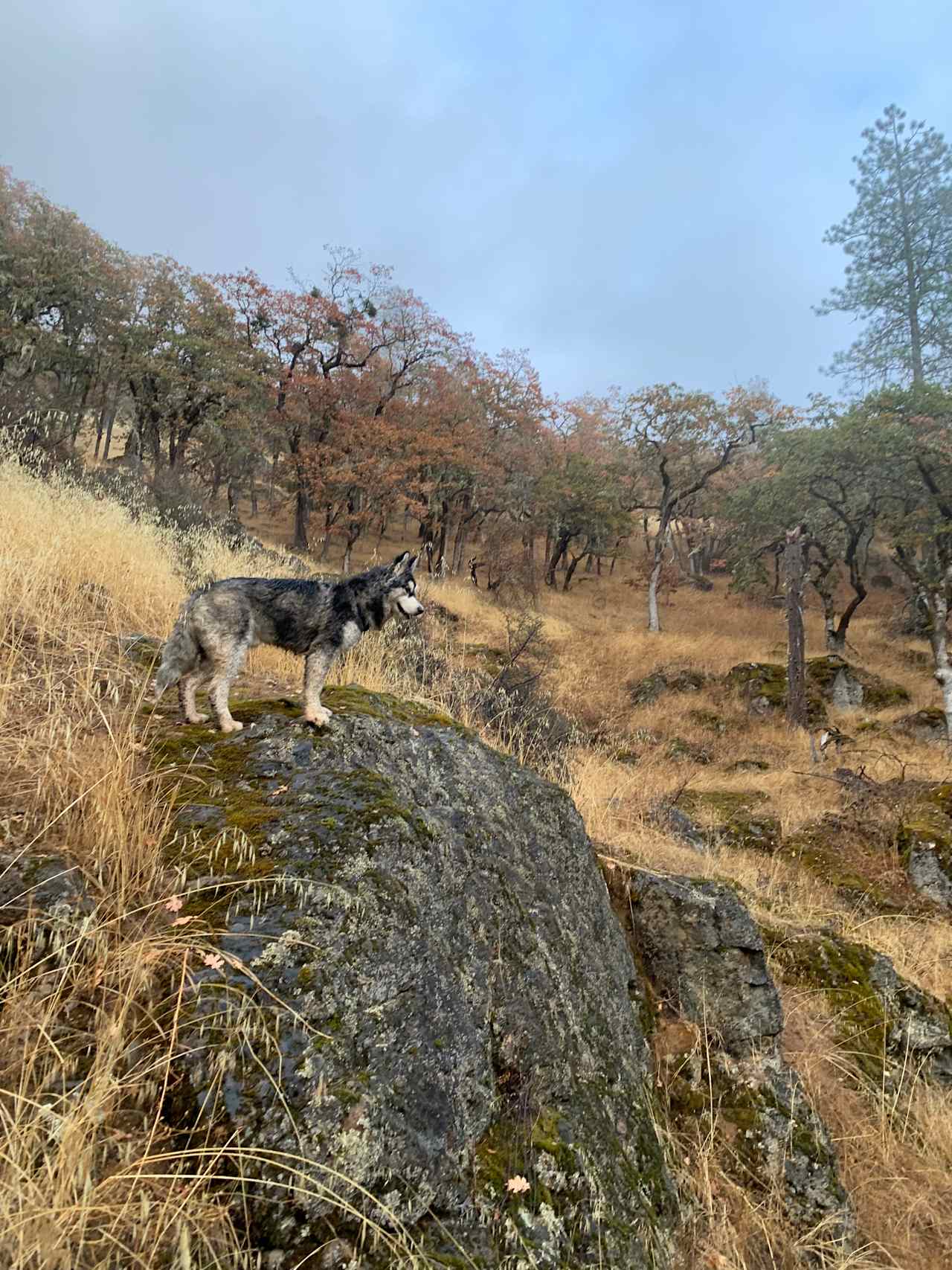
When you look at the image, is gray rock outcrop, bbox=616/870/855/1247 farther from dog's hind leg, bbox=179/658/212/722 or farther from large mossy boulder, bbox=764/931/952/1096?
dog's hind leg, bbox=179/658/212/722

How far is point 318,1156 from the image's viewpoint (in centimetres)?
169

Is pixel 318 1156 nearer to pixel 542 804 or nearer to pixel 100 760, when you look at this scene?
pixel 100 760

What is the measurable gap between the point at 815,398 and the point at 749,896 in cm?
2697

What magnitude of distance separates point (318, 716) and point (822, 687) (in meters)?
22.2

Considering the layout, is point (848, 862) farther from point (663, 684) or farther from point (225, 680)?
point (663, 684)

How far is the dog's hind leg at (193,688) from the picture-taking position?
3.53 m

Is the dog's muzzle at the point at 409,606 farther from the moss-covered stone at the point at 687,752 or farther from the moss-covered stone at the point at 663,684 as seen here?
the moss-covered stone at the point at 663,684

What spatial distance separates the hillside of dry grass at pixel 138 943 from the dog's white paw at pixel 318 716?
2.48ft

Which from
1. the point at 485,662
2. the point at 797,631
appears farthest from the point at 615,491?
the point at 485,662

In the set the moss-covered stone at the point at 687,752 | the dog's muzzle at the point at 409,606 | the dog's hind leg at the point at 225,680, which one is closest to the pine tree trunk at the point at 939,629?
the moss-covered stone at the point at 687,752

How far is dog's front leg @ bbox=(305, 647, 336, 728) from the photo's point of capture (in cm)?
342

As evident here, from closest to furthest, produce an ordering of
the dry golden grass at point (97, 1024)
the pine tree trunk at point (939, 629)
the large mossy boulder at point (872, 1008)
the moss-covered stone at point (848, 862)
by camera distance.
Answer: the dry golden grass at point (97, 1024)
the large mossy boulder at point (872, 1008)
the moss-covered stone at point (848, 862)
the pine tree trunk at point (939, 629)

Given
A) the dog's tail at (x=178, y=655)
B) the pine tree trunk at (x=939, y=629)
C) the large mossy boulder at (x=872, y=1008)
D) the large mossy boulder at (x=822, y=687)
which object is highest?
the pine tree trunk at (x=939, y=629)

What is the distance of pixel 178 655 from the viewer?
366 centimetres
